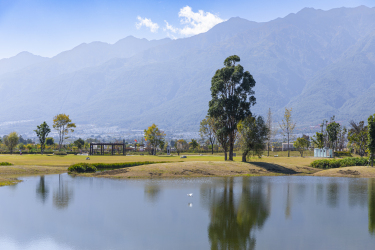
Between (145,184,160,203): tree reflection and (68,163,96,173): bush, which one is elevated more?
(68,163,96,173): bush

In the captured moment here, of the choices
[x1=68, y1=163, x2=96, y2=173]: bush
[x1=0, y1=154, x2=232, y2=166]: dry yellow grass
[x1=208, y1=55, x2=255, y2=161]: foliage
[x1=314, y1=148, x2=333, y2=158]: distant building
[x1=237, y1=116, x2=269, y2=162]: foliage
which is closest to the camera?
[x1=68, y1=163, x2=96, y2=173]: bush

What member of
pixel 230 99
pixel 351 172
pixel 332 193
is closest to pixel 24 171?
pixel 230 99

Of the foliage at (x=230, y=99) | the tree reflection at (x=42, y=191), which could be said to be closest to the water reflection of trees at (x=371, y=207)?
the tree reflection at (x=42, y=191)

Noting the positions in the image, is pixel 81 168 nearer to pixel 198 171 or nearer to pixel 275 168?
pixel 198 171

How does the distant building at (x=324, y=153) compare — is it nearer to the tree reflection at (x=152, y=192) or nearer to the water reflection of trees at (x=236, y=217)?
the water reflection of trees at (x=236, y=217)

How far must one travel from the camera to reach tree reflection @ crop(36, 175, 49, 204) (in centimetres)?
2909

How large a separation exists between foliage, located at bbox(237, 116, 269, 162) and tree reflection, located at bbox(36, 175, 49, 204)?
2905cm

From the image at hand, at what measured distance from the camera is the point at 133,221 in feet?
71.0

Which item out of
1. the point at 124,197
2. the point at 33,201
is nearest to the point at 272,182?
the point at 124,197

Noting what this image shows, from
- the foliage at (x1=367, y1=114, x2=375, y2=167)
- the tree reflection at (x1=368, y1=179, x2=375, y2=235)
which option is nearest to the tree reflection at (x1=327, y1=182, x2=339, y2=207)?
the tree reflection at (x1=368, y1=179, x2=375, y2=235)

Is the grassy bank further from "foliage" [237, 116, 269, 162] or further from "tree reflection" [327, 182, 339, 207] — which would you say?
"tree reflection" [327, 182, 339, 207]

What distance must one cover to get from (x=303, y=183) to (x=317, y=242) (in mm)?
22829

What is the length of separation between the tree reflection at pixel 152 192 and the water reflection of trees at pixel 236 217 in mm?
4855

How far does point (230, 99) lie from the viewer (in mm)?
57688
